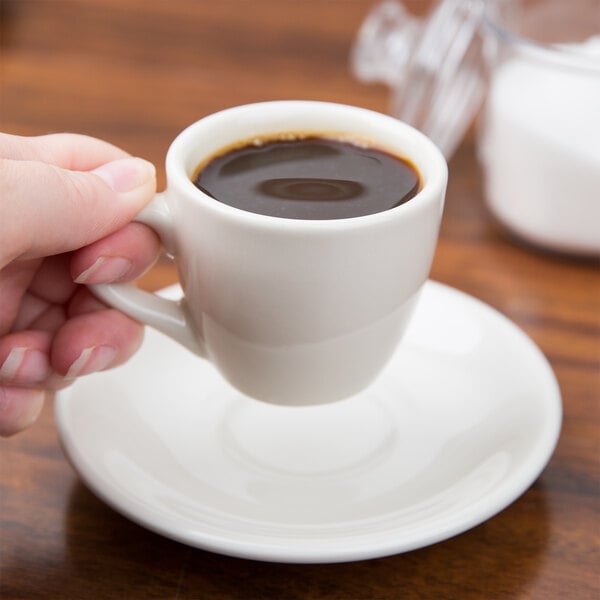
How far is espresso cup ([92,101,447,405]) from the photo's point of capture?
624 mm

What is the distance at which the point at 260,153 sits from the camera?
756 mm

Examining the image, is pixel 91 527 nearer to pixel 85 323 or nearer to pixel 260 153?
pixel 85 323

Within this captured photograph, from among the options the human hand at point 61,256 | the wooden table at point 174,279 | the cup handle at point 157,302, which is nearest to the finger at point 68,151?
the human hand at point 61,256

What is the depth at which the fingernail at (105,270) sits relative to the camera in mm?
710

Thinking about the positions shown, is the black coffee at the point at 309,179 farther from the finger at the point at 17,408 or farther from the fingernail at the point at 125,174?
the finger at the point at 17,408

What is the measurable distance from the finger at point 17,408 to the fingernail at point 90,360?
0.11 feet

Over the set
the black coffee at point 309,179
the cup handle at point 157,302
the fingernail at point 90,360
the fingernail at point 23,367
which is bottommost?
the fingernail at point 23,367

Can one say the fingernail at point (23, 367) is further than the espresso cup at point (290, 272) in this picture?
Yes

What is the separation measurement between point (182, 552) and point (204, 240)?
215 millimetres

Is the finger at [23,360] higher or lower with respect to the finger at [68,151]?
lower

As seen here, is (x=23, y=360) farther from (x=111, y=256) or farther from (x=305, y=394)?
(x=305, y=394)

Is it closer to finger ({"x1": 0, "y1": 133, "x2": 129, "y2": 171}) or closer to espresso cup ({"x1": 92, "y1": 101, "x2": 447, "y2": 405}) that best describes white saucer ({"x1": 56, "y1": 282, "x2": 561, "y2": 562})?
espresso cup ({"x1": 92, "y1": 101, "x2": 447, "y2": 405})

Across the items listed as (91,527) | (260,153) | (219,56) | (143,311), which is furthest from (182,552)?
(219,56)

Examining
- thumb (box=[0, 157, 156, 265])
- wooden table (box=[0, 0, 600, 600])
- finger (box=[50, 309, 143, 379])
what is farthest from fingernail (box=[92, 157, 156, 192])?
wooden table (box=[0, 0, 600, 600])
